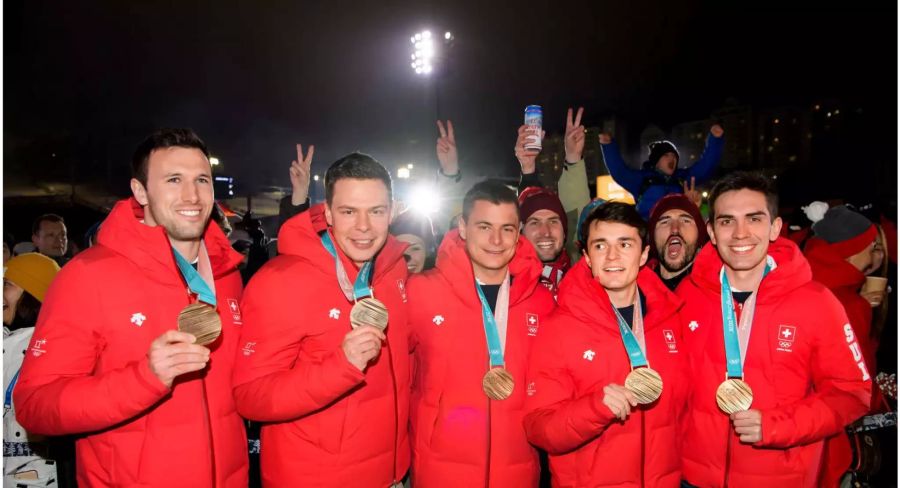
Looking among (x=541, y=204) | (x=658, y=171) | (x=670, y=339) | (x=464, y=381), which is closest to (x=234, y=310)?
(x=464, y=381)

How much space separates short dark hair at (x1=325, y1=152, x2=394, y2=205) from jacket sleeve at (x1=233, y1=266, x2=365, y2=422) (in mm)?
673

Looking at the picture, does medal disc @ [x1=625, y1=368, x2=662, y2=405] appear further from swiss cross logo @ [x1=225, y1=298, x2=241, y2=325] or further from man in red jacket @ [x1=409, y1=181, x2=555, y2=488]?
swiss cross logo @ [x1=225, y1=298, x2=241, y2=325]

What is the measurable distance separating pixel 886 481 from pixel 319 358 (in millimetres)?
6412

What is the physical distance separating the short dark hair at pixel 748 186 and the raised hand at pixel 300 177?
3650 millimetres

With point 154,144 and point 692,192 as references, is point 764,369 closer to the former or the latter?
point 692,192

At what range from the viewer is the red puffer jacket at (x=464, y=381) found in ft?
10.8

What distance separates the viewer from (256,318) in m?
3.08

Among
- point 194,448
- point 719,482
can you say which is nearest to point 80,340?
point 194,448

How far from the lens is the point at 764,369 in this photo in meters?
3.20

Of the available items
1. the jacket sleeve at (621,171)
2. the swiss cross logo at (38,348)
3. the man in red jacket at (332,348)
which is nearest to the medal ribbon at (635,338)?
the man in red jacket at (332,348)

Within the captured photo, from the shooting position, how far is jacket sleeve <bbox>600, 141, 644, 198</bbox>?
678 cm

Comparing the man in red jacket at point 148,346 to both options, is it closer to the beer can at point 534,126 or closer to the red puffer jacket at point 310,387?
the red puffer jacket at point 310,387

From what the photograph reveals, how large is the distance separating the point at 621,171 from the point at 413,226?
3.12 m

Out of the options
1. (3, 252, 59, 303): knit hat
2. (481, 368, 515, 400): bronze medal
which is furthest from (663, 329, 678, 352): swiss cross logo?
(3, 252, 59, 303): knit hat
